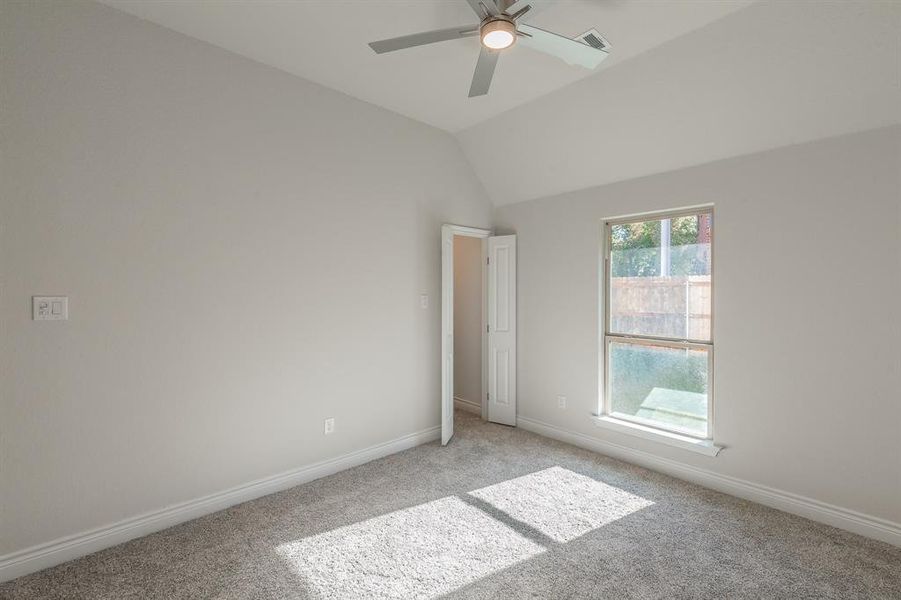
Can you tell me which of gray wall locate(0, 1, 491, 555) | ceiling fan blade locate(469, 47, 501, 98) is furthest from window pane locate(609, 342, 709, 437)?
ceiling fan blade locate(469, 47, 501, 98)

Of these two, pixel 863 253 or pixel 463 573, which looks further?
pixel 863 253

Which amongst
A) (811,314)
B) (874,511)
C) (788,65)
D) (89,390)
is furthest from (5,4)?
(874,511)

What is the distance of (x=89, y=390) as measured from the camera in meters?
2.29

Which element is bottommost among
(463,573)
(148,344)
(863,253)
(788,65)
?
(463,573)

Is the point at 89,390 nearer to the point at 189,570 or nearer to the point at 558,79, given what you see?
the point at 189,570

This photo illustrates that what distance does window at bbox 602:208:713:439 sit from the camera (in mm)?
3260

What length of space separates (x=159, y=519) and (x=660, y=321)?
12.5 ft

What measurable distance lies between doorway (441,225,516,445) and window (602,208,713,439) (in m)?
1.04

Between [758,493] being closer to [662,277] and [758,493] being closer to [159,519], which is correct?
[662,277]

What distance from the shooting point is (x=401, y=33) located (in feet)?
8.38

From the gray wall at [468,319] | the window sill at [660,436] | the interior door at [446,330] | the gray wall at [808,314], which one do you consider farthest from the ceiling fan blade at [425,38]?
the window sill at [660,436]

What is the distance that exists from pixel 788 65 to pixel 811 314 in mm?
1514

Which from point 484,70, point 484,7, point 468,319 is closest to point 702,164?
point 484,70

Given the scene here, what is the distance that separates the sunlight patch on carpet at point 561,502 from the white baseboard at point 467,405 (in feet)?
5.40
